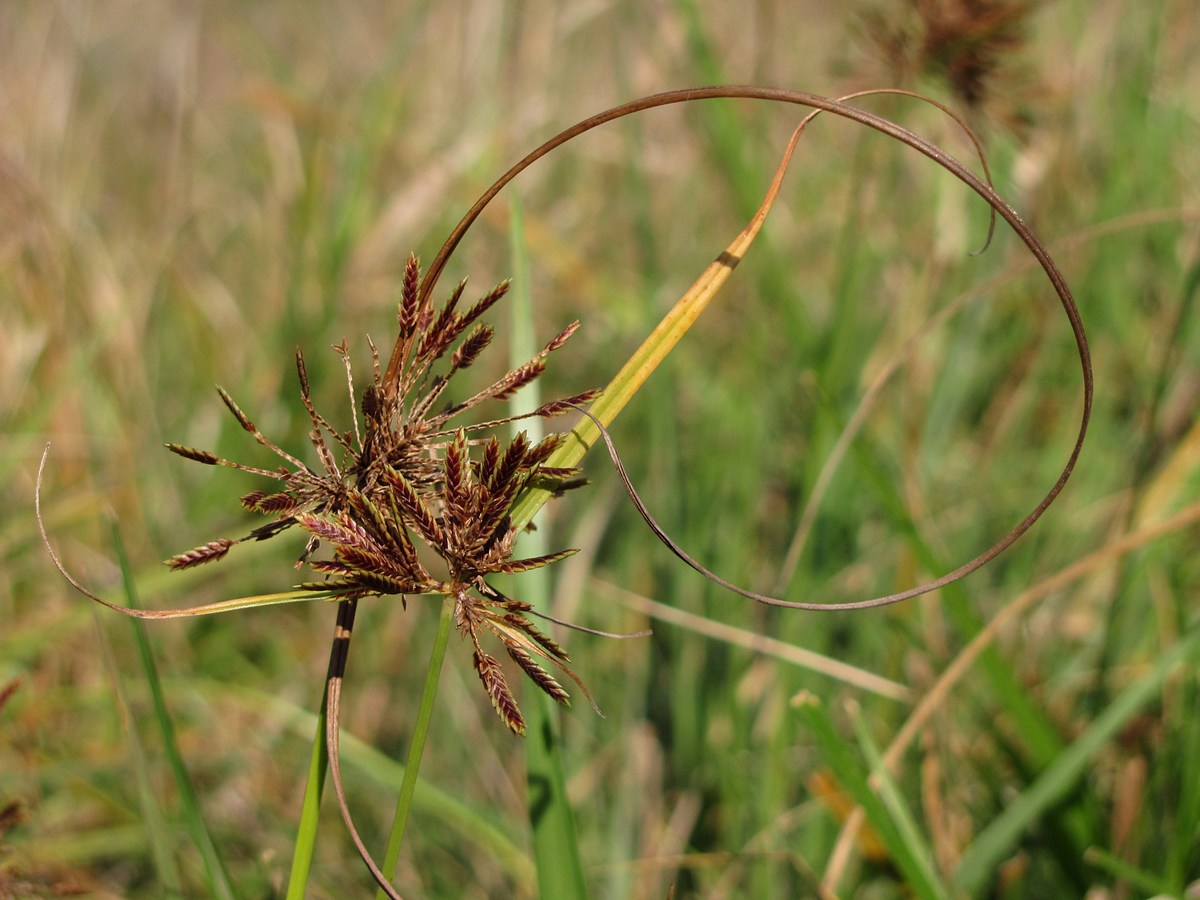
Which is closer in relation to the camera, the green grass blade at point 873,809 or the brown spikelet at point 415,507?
the brown spikelet at point 415,507

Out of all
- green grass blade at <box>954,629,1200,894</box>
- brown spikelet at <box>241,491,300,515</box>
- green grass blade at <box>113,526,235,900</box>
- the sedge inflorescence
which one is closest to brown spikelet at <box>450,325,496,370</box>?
the sedge inflorescence

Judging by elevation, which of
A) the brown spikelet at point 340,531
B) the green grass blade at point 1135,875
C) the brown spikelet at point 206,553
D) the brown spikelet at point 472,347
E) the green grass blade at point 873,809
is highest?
the brown spikelet at point 472,347

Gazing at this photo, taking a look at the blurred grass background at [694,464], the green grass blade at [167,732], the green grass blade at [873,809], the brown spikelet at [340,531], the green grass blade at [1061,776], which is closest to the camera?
the brown spikelet at [340,531]

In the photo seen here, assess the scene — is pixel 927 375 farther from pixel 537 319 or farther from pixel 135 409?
pixel 135 409

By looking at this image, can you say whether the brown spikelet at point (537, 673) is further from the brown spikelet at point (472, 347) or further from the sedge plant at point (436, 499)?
the brown spikelet at point (472, 347)

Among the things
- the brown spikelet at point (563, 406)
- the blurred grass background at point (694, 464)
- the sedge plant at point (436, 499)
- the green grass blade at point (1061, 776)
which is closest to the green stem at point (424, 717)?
the sedge plant at point (436, 499)

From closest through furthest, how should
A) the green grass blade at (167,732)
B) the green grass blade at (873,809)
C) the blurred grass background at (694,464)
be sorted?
the green grass blade at (167,732), the green grass blade at (873,809), the blurred grass background at (694,464)

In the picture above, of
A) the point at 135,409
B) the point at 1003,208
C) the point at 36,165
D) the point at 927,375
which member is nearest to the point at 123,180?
the point at 36,165

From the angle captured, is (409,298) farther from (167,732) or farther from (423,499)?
(167,732)
